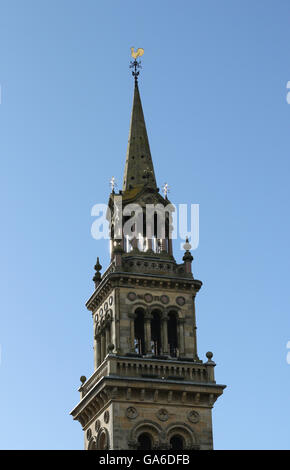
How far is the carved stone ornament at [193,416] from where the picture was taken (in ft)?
247

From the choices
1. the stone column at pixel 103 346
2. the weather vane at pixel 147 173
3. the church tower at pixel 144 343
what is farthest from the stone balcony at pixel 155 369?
the weather vane at pixel 147 173

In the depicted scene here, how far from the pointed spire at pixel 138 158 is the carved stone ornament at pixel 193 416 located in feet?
57.2

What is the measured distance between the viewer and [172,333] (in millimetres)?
79625

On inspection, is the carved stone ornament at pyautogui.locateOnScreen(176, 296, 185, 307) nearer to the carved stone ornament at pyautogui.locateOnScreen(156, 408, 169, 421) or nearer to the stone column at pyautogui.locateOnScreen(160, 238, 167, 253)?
the stone column at pyautogui.locateOnScreen(160, 238, 167, 253)

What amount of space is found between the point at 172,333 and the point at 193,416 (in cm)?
661

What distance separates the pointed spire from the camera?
85.1 metres

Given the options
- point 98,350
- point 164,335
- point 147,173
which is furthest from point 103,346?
point 147,173

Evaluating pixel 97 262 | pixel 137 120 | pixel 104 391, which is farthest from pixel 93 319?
pixel 137 120

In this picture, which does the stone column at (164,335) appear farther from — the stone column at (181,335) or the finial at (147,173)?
the finial at (147,173)
